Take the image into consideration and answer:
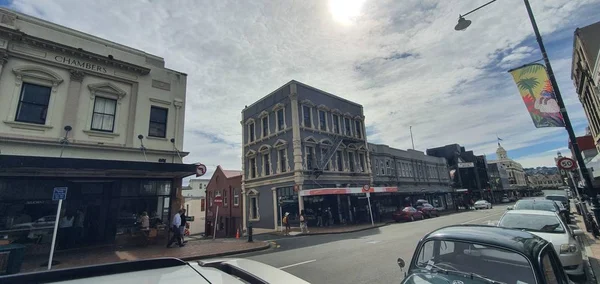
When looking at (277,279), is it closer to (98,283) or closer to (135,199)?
(98,283)

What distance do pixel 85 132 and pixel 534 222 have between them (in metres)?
17.6

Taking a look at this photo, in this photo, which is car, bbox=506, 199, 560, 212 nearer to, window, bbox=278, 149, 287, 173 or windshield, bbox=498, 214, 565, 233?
windshield, bbox=498, 214, 565, 233

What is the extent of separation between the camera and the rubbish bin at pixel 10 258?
25.8ft

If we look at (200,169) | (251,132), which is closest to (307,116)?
(251,132)

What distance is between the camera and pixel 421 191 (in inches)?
1502

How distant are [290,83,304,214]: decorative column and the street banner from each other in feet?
54.5

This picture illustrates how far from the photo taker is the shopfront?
1083 centimetres

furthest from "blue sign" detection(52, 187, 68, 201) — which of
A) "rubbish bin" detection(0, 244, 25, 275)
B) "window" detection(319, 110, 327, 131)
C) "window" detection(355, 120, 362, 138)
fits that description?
"window" detection(355, 120, 362, 138)

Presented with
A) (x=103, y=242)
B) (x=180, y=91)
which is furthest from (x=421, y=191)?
(x=103, y=242)

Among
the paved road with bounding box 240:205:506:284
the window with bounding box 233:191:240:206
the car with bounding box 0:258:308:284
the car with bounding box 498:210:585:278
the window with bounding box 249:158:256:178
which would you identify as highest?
the window with bounding box 249:158:256:178

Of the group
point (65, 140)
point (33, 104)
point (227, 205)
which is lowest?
point (227, 205)

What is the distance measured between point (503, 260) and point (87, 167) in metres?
13.4

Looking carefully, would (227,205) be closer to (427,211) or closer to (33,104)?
(427,211)

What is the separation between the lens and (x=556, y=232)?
7.04 meters
